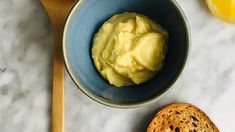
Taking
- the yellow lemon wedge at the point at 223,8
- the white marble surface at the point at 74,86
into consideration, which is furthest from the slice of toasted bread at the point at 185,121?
the yellow lemon wedge at the point at 223,8

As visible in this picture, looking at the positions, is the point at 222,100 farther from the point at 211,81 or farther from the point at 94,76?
the point at 94,76

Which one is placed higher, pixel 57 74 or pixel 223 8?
pixel 223 8

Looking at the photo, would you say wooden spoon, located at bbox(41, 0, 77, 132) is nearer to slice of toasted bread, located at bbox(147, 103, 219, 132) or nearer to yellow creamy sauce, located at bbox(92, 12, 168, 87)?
yellow creamy sauce, located at bbox(92, 12, 168, 87)

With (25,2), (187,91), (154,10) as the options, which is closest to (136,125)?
(187,91)

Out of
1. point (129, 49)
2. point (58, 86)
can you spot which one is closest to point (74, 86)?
point (58, 86)

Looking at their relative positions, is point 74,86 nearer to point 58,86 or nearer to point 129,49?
point 58,86

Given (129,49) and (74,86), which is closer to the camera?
(129,49)
